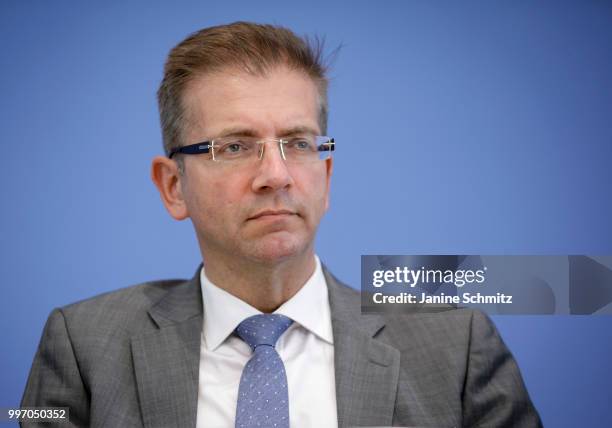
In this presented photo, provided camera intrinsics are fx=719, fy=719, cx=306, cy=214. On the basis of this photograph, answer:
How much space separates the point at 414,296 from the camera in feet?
7.80

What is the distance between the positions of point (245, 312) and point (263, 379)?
24 cm

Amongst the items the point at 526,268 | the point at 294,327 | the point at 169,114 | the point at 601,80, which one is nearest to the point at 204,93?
the point at 169,114

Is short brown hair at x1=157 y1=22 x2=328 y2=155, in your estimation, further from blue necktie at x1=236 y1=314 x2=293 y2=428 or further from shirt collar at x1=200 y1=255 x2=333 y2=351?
blue necktie at x1=236 y1=314 x2=293 y2=428

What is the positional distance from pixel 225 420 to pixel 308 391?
261mm

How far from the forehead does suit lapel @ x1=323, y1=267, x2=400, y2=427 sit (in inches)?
24.6

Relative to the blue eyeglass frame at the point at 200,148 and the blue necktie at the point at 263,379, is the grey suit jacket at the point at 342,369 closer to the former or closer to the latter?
the blue necktie at the point at 263,379

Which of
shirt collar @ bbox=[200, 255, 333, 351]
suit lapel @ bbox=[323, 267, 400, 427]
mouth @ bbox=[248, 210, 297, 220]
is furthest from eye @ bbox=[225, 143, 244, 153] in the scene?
suit lapel @ bbox=[323, 267, 400, 427]

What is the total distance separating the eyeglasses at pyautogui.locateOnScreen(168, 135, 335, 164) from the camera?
2207 mm

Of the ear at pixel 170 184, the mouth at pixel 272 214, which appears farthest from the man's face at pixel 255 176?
the ear at pixel 170 184

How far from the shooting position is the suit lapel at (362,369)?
6.89 feet

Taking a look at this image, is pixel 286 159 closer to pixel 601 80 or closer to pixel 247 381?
pixel 247 381

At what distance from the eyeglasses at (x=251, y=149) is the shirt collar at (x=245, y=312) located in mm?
425

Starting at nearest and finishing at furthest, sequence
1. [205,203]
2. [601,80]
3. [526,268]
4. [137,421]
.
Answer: [137,421], [205,203], [526,268], [601,80]

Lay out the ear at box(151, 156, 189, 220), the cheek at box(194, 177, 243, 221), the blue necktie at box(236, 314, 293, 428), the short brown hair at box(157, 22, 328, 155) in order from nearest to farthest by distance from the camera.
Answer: the blue necktie at box(236, 314, 293, 428) < the cheek at box(194, 177, 243, 221) < the short brown hair at box(157, 22, 328, 155) < the ear at box(151, 156, 189, 220)
